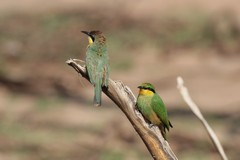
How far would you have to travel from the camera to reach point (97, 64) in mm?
3852

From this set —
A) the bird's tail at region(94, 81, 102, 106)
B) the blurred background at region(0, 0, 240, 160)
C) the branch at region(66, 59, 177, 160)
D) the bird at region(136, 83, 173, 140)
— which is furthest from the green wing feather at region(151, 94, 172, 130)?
the blurred background at region(0, 0, 240, 160)

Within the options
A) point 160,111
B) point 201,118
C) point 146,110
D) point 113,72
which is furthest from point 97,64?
point 113,72

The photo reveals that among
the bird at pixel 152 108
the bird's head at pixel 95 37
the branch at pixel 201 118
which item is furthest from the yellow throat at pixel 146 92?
the branch at pixel 201 118

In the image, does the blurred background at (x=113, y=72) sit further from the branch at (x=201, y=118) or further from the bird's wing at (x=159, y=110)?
the branch at (x=201, y=118)

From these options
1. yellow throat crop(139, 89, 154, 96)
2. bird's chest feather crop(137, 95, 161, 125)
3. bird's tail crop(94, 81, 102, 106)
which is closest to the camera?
bird's chest feather crop(137, 95, 161, 125)

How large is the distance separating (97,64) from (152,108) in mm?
400

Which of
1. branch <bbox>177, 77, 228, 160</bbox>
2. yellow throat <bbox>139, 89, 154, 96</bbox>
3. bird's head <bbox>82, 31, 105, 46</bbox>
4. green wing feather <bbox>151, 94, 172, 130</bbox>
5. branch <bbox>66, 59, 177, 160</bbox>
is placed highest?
bird's head <bbox>82, 31, 105, 46</bbox>

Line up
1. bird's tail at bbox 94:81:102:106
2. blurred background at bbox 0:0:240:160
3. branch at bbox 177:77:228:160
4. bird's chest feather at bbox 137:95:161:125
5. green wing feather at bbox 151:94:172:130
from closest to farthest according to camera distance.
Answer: branch at bbox 177:77:228:160 → bird's chest feather at bbox 137:95:161:125 → bird's tail at bbox 94:81:102:106 → green wing feather at bbox 151:94:172:130 → blurred background at bbox 0:0:240:160

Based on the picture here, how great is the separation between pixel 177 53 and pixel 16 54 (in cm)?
258

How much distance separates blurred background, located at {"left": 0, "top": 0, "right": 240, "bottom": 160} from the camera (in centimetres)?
982

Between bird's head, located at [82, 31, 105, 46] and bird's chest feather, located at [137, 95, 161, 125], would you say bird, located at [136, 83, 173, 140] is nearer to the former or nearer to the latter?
bird's chest feather, located at [137, 95, 161, 125]

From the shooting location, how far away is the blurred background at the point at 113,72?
9820mm

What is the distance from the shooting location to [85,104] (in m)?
11.1

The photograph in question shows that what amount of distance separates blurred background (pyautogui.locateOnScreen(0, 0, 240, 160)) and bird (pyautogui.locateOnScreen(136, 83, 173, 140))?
18.0 ft
